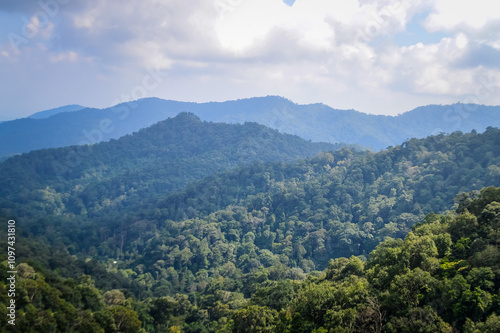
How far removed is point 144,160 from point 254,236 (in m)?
76.5

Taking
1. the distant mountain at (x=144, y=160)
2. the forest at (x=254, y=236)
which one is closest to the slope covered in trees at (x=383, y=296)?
the forest at (x=254, y=236)

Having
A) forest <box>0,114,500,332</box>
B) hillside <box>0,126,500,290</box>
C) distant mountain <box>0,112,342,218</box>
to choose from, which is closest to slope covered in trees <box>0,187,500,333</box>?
forest <box>0,114,500,332</box>

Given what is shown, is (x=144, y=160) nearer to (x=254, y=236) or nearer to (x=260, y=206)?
(x=260, y=206)

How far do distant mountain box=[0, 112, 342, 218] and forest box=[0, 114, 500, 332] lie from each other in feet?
1.77

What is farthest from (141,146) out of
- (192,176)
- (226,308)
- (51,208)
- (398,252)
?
(398,252)

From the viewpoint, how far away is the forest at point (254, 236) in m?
19.3

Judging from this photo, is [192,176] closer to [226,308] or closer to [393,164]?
[393,164]

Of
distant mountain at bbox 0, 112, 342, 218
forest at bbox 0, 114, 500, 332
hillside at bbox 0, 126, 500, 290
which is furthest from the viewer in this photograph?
distant mountain at bbox 0, 112, 342, 218

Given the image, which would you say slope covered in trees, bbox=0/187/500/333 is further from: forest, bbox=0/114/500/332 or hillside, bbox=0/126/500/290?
hillside, bbox=0/126/500/290

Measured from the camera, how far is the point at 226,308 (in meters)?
33.2

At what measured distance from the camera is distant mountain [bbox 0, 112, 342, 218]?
9862 cm

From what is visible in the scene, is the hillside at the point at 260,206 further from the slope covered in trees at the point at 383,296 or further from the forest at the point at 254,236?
the slope covered in trees at the point at 383,296

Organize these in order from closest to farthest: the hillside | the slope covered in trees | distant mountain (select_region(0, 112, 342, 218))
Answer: the slope covered in trees → the hillside → distant mountain (select_region(0, 112, 342, 218))

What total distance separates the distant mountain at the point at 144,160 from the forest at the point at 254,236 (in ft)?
1.77
